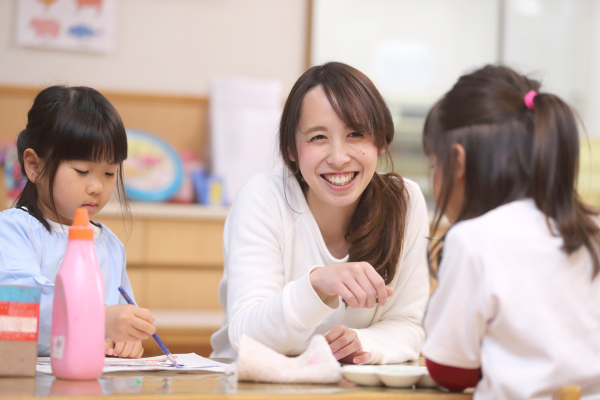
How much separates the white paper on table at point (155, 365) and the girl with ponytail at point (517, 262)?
0.31m

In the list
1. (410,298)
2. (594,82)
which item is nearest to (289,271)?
(410,298)

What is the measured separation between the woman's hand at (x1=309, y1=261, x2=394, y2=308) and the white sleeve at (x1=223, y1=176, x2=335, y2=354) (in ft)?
0.10

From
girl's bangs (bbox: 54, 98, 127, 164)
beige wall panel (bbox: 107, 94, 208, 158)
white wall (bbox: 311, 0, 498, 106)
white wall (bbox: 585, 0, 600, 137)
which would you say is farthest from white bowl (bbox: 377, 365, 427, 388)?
white wall (bbox: 585, 0, 600, 137)

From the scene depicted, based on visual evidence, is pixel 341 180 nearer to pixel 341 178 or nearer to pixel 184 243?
pixel 341 178

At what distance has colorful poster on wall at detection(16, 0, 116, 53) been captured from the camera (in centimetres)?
269

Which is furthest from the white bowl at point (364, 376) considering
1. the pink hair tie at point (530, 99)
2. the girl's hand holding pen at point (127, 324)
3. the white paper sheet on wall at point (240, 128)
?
the white paper sheet on wall at point (240, 128)

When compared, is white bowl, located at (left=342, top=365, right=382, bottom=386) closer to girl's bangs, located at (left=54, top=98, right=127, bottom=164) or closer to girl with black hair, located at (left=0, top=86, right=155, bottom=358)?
girl with black hair, located at (left=0, top=86, right=155, bottom=358)

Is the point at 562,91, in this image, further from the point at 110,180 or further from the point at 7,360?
the point at 7,360

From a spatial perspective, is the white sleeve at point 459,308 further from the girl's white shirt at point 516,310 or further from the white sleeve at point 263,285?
the white sleeve at point 263,285

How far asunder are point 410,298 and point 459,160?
467 millimetres

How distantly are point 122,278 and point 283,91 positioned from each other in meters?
1.90

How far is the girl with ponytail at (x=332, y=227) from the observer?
3.25ft

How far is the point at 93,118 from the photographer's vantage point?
1.05 meters

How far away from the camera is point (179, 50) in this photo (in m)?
2.81
